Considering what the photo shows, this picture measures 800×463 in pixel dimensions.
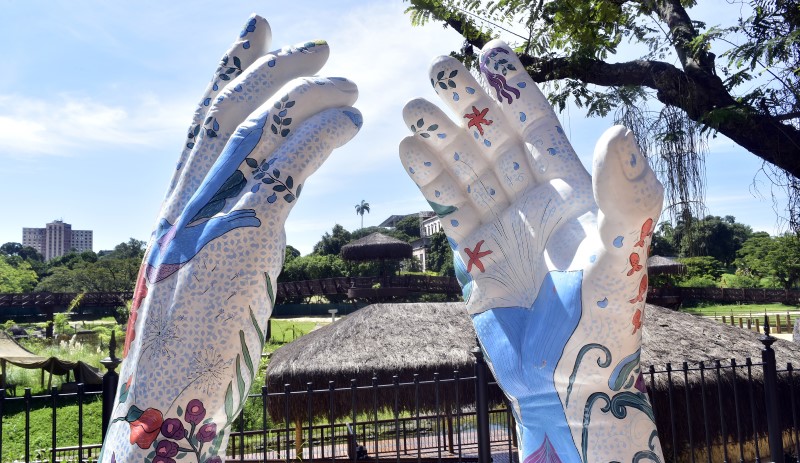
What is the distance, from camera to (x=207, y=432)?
1.68 m

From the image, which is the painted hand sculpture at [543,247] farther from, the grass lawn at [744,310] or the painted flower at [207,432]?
the grass lawn at [744,310]

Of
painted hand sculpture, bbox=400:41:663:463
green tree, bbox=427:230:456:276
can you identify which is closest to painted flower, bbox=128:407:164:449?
painted hand sculpture, bbox=400:41:663:463

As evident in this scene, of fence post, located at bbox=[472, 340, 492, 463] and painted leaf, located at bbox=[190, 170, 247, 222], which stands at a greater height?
painted leaf, located at bbox=[190, 170, 247, 222]

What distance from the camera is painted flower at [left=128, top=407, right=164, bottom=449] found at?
163cm

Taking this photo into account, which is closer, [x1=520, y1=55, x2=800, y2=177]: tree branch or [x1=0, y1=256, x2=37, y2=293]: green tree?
[x1=520, y1=55, x2=800, y2=177]: tree branch

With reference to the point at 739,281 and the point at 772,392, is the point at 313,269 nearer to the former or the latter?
the point at 739,281

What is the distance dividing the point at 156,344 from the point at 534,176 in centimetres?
161

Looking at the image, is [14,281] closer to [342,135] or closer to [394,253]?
[394,253]

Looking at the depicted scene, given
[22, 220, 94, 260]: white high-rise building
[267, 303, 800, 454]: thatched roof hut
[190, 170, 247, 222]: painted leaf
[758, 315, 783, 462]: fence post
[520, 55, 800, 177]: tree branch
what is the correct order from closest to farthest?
[190, 170, 247, 222]: painted leaf
[520, 55, 800, 177]: tree branch
[758, 315, 783, 462]: fence post
[267, 303, 800, 454]: thatched roof hut
[22, 220, 94, 260]: white high-rise building

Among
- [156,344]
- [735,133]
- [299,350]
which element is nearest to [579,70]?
[735,133]

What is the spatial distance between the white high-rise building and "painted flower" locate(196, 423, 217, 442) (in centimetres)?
12018

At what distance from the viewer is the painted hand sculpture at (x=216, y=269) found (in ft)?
5.46

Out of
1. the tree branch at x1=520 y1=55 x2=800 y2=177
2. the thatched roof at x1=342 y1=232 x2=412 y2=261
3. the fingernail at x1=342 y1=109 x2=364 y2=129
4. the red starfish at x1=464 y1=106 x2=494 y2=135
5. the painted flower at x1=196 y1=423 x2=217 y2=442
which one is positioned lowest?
the painted flower at x1=196 y1=423 x2=217 y2=442

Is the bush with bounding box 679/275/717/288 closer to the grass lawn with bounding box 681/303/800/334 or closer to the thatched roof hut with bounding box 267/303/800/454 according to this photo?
the grass lawn with bounding box 681/303/800/334
